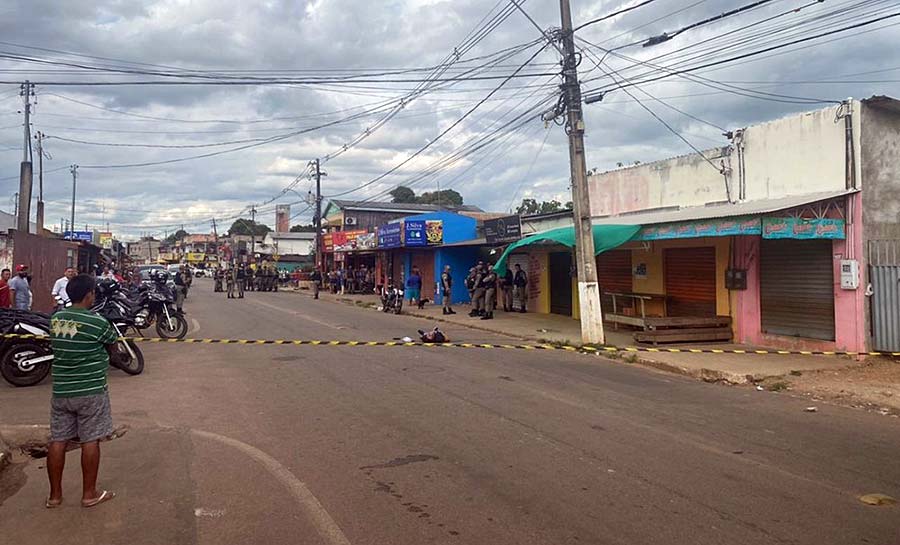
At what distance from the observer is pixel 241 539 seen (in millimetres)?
4414

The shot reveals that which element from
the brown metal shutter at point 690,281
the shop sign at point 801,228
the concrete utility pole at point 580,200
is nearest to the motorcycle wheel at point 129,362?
the concrete utility pole at point 580,200

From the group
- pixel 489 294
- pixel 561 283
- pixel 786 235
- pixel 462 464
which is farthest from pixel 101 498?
pixel 561 283

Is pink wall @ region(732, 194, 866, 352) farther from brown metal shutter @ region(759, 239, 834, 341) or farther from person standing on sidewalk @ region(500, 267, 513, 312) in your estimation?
person standing on sidewalk @ region(500, 267, 513, 312)

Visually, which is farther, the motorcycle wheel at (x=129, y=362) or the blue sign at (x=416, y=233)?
the blue sign at (x=416, y=233)

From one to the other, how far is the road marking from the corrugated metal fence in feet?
37.8

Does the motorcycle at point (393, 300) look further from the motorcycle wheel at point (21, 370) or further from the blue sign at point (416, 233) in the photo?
the motorcycle wheel at point (21, 370)

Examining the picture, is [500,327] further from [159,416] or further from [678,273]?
[159,416]

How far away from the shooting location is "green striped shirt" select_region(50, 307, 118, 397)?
16.5 ft

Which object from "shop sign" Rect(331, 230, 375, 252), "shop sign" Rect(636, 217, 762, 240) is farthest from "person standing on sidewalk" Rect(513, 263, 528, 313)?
"shop sign" Rect(331, 230, 375, 252)

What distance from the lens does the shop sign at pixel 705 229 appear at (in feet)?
42.3

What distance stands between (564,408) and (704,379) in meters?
4.04

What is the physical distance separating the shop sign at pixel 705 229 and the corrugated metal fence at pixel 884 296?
89.5 inches

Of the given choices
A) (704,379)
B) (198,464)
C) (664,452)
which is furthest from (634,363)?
(198,464)

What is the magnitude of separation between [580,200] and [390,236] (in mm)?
18283
